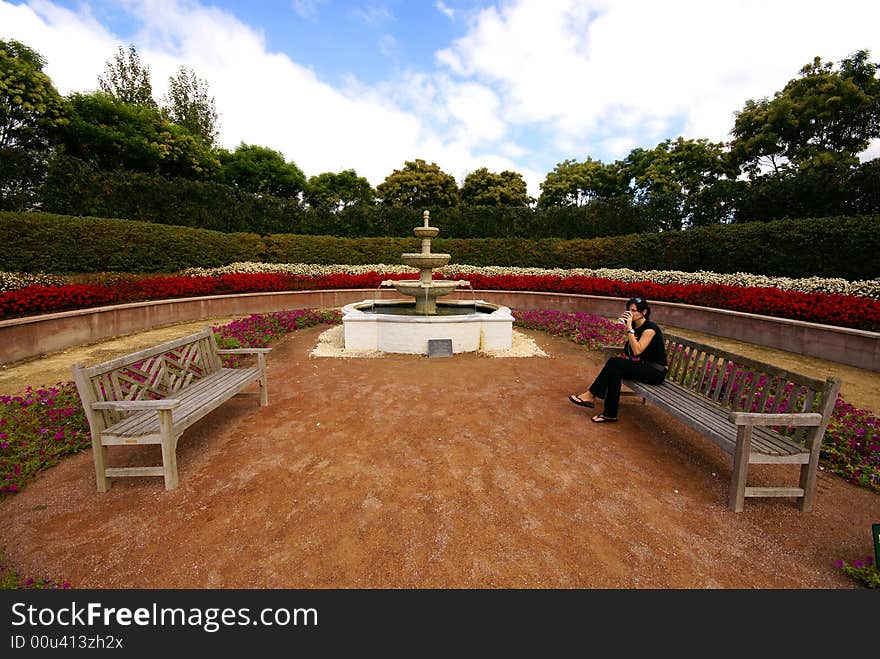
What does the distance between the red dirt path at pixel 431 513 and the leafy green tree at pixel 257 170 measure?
1445 inches

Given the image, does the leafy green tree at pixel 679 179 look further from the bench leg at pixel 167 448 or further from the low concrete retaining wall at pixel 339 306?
the bench leg at pixel 167 448

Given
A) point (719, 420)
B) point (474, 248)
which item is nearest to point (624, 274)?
point (474, 248)

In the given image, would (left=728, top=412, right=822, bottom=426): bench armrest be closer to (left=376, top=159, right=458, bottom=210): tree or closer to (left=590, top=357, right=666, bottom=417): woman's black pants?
(left=590, top=357, right=666, bottom=417): woman's black pants

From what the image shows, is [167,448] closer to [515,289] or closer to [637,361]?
[637,361]

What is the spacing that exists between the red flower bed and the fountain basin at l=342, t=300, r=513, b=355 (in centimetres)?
613

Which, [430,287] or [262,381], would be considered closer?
[262,381]

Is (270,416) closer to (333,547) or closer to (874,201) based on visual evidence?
(333,547)

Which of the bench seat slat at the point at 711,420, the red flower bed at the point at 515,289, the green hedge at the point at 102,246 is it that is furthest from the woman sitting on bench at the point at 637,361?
the green hedge at the point at 102,246

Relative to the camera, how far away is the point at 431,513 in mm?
2879

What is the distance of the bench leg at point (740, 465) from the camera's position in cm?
288

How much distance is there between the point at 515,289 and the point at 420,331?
25.0 ft

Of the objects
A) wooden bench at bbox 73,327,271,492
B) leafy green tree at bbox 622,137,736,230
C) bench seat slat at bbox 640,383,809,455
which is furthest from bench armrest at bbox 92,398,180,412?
leafy green tree at bbox 622,137,736,230
